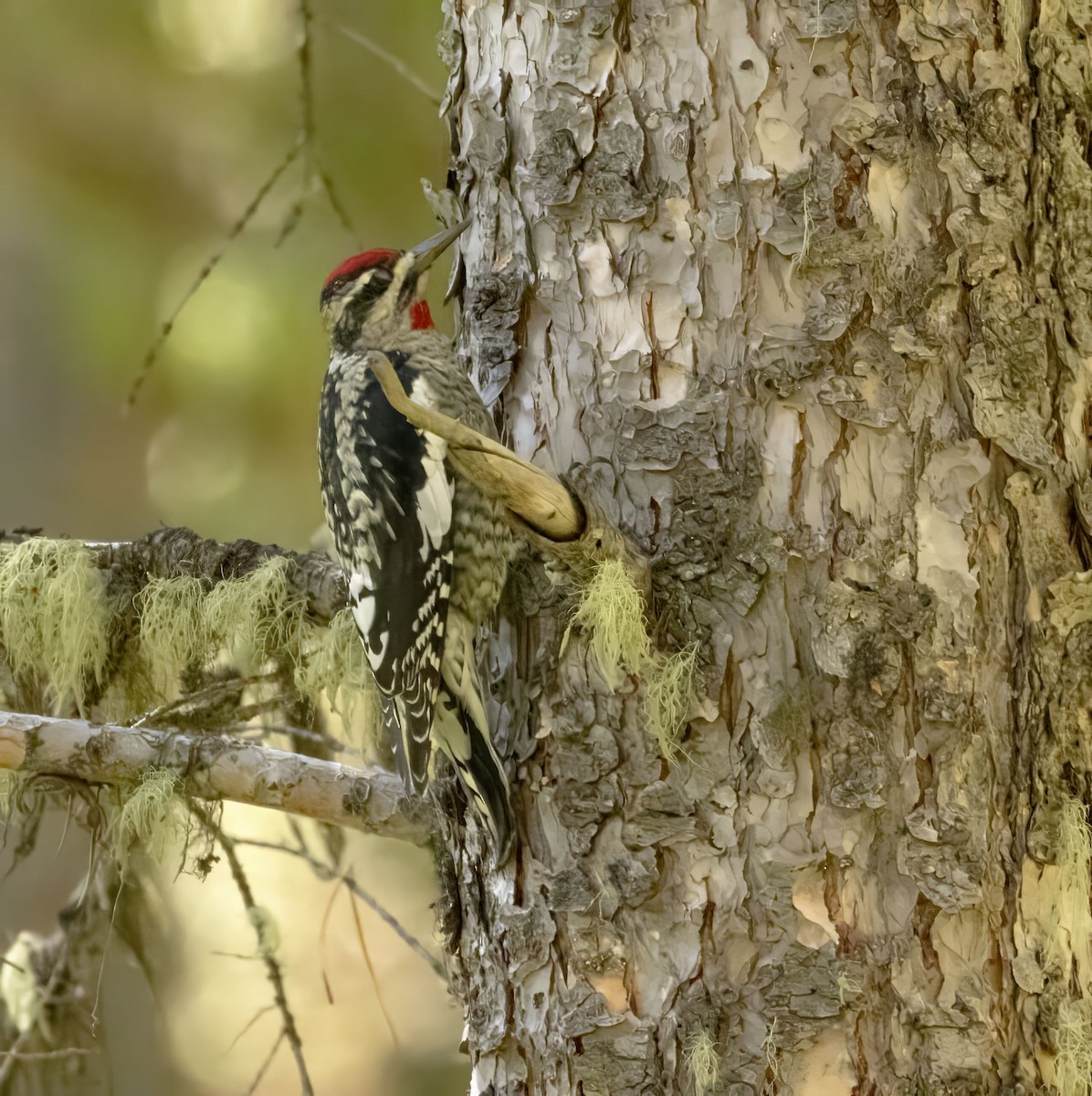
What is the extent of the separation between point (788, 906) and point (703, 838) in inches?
4.9

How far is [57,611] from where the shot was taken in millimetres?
1980

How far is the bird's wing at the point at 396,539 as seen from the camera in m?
1.73

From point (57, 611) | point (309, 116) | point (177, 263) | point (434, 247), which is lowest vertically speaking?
point (57, 611)

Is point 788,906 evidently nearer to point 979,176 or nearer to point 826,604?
point 826,604

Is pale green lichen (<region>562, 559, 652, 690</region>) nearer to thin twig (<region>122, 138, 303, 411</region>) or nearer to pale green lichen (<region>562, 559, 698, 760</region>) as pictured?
pale green lichen (<region>562, 559, 698, 760</region>)

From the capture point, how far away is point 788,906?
1.36m

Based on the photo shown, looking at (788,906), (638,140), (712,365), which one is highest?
(638,140)

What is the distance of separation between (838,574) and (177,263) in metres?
2.70

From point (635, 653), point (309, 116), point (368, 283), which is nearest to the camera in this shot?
point (635, 653)

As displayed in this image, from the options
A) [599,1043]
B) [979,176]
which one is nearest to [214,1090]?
[599,1043]

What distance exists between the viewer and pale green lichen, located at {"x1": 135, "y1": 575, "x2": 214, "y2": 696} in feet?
6.37

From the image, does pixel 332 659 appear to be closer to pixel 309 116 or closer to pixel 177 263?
pixel 309 116

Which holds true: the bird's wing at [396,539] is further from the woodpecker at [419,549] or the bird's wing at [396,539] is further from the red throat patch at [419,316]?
the red throat patch at [419,316]

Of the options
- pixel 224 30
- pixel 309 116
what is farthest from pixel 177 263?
pixel 309 116
